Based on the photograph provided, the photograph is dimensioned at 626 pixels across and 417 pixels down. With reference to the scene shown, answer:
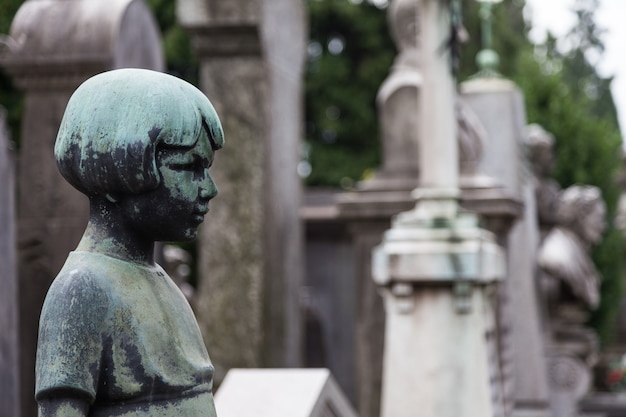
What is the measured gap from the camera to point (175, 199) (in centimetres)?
217

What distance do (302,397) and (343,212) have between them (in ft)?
13.2

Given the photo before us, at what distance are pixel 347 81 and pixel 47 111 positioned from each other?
21038mm

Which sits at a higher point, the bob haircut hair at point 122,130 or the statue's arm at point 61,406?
the bob haircut hair at point 122,130

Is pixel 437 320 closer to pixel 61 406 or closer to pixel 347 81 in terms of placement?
pixel 61 406

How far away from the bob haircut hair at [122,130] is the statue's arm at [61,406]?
1.35 feet

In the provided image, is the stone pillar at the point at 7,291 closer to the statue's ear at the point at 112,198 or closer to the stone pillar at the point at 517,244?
the statue's ear at the point at 112,198

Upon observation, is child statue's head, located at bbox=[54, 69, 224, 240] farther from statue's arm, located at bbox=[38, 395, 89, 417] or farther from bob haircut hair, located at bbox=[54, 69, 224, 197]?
statue's arm, located at bbox=[38, 395, 89, 417]

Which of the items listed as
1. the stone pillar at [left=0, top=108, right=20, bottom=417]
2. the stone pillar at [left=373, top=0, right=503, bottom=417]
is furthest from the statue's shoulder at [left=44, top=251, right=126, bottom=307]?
the stone pillar at [left=373, top=0, right=503, bottom=417]

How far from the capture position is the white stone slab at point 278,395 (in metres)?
3.75

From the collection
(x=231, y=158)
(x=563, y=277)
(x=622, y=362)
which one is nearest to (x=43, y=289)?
(x=231, y=158)

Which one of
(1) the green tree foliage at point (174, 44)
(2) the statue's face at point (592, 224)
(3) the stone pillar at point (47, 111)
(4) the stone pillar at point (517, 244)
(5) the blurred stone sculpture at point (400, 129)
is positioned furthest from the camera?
(1) the green tree foliage at point (174, 44)

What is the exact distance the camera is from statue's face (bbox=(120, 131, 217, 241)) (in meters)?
2.14

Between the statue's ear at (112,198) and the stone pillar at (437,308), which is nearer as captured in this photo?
the statue's ear at (112,198)

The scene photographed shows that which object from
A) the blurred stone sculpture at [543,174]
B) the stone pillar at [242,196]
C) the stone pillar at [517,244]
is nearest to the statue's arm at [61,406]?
A: the stone pillar at [242,196]
